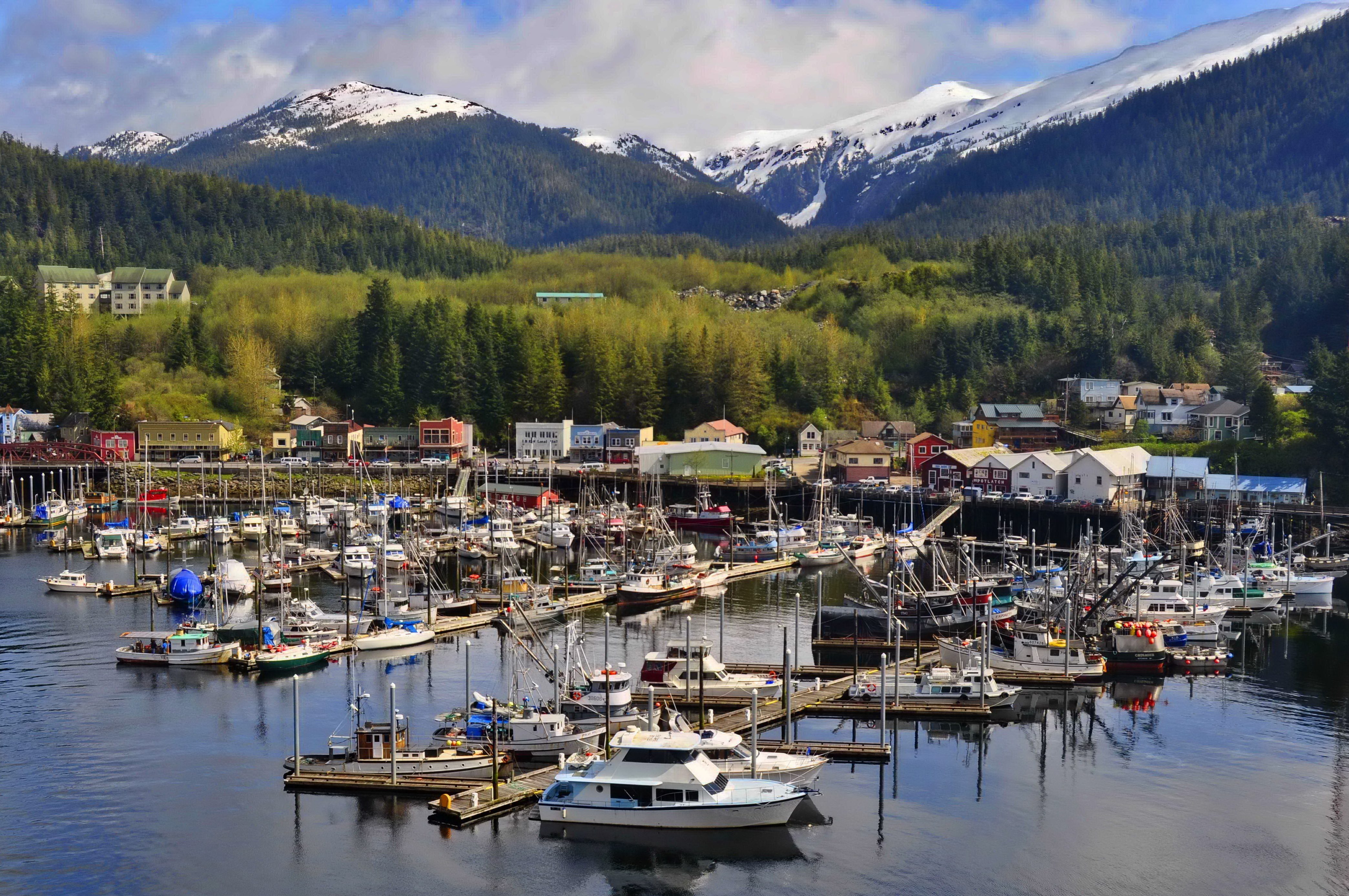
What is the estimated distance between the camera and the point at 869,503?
8181 centimetres

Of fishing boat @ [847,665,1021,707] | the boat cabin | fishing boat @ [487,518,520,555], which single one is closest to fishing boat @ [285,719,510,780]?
the boat cabin

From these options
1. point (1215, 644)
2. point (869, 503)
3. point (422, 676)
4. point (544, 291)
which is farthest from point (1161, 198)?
point (422, 676)

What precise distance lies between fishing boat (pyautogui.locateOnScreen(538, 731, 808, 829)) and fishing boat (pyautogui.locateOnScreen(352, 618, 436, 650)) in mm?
17674

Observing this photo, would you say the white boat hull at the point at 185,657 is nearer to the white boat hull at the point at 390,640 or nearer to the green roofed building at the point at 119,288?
the white boat hull at the point at 390,640

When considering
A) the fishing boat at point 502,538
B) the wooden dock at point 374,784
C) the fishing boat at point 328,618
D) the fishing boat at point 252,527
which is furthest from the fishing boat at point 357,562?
the wooden dock at point 374,784

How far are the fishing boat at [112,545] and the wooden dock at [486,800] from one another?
42.1m

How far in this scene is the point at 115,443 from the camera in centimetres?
9131

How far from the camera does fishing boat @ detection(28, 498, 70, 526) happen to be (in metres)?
76.3

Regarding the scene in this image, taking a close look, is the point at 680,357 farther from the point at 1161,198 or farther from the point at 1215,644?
the point at 1161,198

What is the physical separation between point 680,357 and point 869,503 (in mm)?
28494

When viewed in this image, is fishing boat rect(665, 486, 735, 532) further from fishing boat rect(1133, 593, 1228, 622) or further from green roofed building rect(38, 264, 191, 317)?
green roofed building rect(38, 264, 191, 317)

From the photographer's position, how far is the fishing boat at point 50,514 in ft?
250

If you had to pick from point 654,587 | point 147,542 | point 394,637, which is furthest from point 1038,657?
point 147,542

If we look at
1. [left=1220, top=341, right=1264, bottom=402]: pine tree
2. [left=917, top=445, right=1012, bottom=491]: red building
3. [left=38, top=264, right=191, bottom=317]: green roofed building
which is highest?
[left=38, top=264, right=191, bottom=317]: green roofed building
